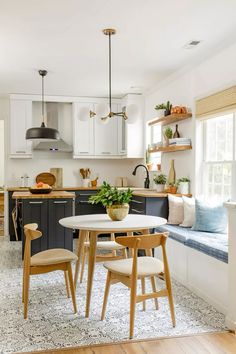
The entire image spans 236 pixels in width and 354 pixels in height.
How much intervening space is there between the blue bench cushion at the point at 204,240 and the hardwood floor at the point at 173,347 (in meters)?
0.71

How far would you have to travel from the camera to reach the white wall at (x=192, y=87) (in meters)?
4.17

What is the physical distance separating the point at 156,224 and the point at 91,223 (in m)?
0.56

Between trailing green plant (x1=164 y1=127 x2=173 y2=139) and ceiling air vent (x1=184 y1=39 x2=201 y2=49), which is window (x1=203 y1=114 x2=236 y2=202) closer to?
trailing green plant (x1=164 y1=127 x2=173 y2=139)

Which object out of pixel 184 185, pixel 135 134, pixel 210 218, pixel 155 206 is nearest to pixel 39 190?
pixel 155 206

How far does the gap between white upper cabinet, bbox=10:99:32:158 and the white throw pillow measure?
3.46 meters

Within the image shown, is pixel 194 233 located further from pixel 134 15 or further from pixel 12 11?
pixel 12 11

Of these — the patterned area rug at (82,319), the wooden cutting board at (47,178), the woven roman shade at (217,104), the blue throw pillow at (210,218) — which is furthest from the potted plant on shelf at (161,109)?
the wooden cutting board at (47,178)

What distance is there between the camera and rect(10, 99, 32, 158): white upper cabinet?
6840mm

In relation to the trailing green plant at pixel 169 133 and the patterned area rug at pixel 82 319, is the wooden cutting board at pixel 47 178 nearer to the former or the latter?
the trailing green plant at pixel 169 133

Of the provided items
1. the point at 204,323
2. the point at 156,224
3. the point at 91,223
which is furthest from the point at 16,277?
the point at 204,323

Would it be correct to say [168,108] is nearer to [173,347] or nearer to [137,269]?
[137,269]

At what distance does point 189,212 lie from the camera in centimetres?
457

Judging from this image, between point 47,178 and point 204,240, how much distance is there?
13.6ft

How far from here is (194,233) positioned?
4.09m
